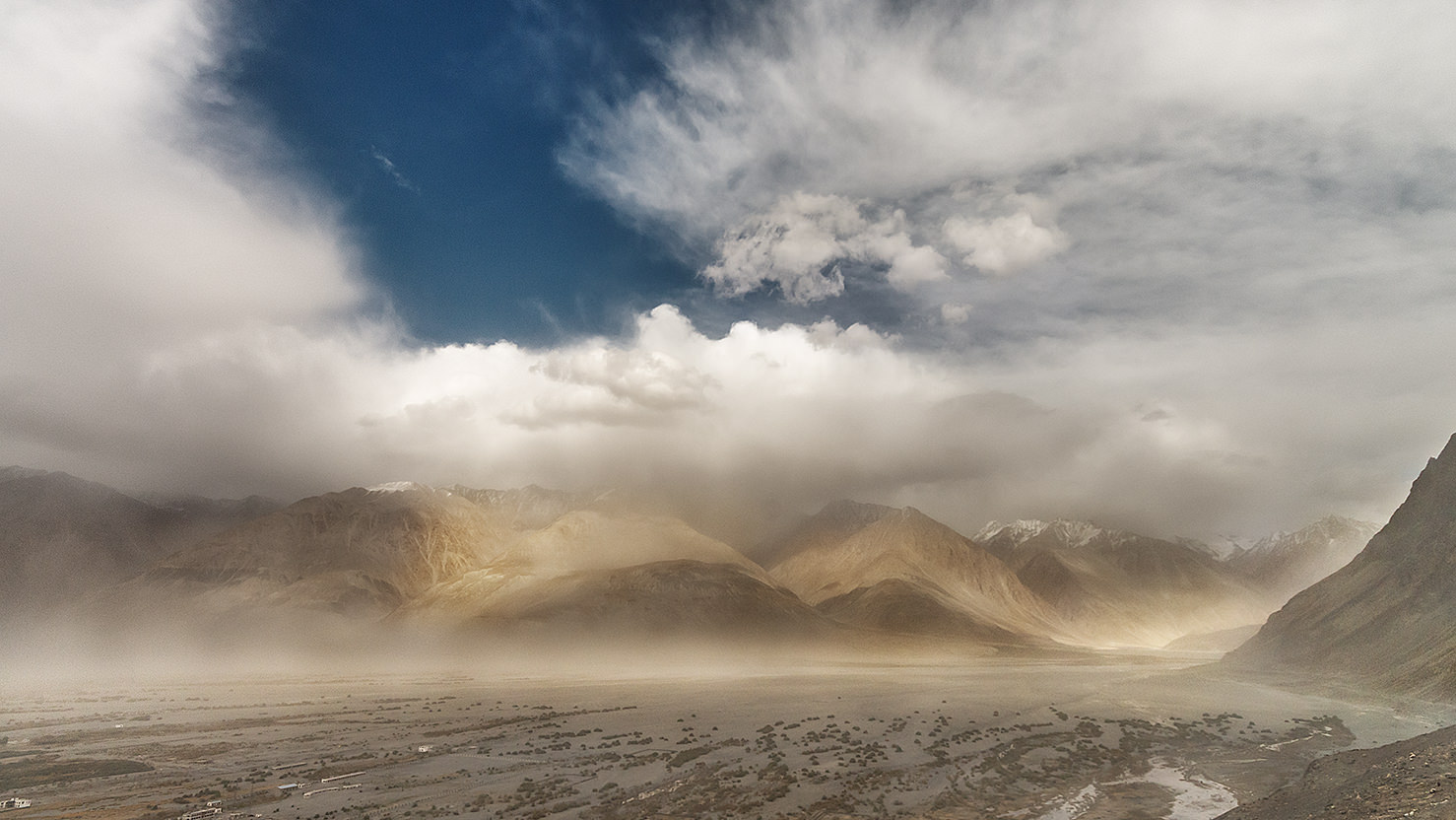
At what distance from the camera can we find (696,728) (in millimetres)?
55906

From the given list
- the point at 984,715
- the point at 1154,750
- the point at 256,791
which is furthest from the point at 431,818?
the point at 984,715

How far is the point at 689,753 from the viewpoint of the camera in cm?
4484

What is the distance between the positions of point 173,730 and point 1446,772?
76.6 meters

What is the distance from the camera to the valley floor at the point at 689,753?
33.2m

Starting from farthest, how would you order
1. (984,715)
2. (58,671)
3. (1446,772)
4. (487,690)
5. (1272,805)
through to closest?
(58,671), (487,690), (984,715), (1272,805), (1446,772)

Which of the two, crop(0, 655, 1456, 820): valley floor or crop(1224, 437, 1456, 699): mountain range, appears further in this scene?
crop(1224, 437, 1456, 699): mountain range

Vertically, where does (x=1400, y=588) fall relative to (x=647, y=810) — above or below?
above

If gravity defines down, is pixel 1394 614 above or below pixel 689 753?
above

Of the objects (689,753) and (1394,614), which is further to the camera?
(1394,614)

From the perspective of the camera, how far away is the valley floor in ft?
109

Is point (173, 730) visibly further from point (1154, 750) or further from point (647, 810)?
point (1154, 750)

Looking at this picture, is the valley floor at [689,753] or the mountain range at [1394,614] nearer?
the valley floor at [689,753]

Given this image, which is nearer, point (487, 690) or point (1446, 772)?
point (1446, 772)

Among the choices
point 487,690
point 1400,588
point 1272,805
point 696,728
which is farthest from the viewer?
point 487,690
